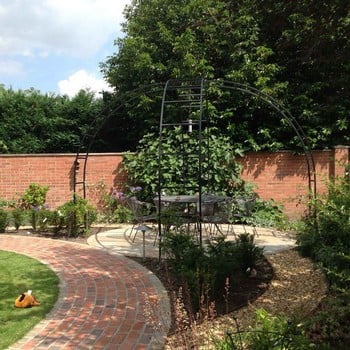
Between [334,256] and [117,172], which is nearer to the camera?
[334,256]

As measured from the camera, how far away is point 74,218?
8586mm

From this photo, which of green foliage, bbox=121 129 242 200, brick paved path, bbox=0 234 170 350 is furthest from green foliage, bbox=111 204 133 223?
brick paved path, bbox=0 234 170 350

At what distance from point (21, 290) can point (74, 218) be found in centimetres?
339

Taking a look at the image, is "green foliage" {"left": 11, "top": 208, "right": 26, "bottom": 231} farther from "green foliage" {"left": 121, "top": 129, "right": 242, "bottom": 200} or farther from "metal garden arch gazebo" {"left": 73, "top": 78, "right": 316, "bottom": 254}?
"green foliage" {"left": 121, "top": 129, "right": 242, "bottom": 200}

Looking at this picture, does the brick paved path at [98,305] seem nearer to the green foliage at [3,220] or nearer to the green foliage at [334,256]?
the green foliage at [334,256]

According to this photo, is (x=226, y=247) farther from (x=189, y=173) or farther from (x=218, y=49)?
(x=218, y=49)

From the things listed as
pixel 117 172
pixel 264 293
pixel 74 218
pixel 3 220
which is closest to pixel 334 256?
pixel 264 293

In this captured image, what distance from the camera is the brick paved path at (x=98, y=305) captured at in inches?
148

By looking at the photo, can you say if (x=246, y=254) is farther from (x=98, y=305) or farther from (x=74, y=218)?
(x=74, y=218)

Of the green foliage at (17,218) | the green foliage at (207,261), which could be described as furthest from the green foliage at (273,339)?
the green foliage at (17,218)

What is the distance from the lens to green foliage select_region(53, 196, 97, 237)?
8565 millimetres

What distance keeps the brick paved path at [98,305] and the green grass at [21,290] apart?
101 millimetres

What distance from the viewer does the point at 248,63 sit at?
10.8 m

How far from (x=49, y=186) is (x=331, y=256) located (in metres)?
8.38
